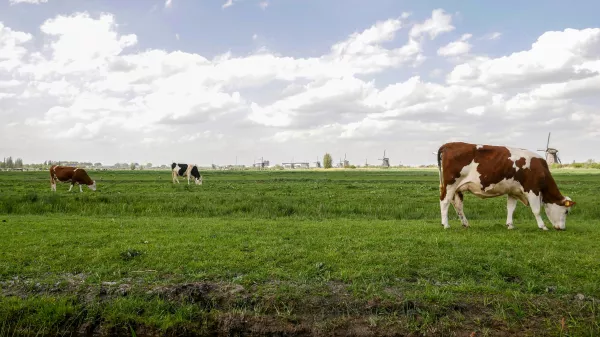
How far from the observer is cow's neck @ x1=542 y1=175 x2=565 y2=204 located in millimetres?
13992

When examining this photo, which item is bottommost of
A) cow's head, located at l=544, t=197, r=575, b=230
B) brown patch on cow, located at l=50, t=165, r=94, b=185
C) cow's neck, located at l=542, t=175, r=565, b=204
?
cow's head, located at l=544, t=197, r=575, b=230

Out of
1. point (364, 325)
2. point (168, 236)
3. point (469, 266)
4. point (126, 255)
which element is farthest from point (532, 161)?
point (126, 255)

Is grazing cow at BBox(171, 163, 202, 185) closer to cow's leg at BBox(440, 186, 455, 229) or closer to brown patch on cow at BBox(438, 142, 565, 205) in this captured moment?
cow's leg at BBox(440, 186, 455, 229)

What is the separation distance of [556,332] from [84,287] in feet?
25.0

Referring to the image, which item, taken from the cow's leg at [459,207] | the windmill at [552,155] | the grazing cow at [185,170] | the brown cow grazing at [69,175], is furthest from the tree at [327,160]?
the cow's leg at [459,207]

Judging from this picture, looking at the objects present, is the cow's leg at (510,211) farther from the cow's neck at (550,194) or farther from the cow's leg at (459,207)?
the cow's leg at (459,207)

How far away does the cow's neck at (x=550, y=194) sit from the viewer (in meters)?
14.0

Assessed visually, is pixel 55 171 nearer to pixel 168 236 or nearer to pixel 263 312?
pixel 168 236

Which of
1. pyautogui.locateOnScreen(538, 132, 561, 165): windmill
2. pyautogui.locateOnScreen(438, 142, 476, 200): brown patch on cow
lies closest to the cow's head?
pyautogui.locateOnScreen(438, 142, 476, 200): brown patch on cow

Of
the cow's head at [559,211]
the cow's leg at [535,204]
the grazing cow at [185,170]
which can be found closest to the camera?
the cow's head at [559,211]

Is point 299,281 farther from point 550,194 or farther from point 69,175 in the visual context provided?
point 69,175

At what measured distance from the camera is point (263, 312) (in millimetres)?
6699

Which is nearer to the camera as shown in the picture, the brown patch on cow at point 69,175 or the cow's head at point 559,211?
the cow's head at point 559,211

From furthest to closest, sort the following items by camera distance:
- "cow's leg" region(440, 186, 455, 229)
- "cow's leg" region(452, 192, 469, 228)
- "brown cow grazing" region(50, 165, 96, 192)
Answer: "brown cow grazing" region(50, 165, 96, 192) → "cow's leg" region(452, 192, 469, 228) → "cow's leg" region(440, 186, 455, 229)
